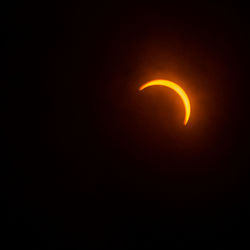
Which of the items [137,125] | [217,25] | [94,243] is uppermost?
[217,25]

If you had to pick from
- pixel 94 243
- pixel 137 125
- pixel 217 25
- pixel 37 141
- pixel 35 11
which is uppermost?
pixel 217 25

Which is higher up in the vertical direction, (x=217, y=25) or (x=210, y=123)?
(x=217, y=25)

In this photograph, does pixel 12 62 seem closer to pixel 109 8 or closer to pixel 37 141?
pixel 37 141

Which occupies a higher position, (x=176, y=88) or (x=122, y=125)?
(x=176, y=88)

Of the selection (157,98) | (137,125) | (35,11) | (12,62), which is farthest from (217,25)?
(12,62)

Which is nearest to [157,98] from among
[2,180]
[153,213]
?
[153,213]

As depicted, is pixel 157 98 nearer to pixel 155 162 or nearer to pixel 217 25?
pixel 155 162
